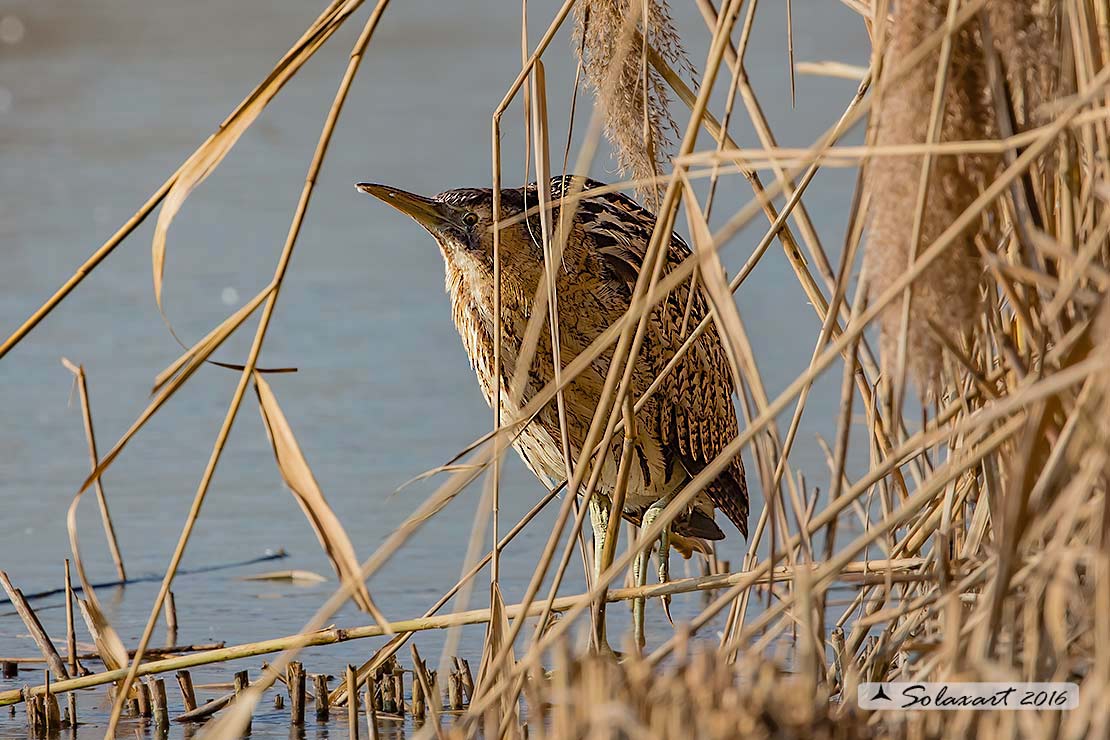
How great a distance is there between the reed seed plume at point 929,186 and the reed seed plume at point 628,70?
20.1 inches

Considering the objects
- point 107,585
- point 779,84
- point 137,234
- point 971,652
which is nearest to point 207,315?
point 137,234

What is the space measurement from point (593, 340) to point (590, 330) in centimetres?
3

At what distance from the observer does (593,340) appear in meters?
3.80

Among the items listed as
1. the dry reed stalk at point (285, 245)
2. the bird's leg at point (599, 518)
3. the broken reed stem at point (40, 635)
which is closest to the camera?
the dry reed stalk at point (285, 245)

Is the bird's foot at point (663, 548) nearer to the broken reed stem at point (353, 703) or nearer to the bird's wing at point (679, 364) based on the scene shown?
the bird's wing at point (679, 364)

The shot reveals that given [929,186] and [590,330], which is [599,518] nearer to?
[590,330]

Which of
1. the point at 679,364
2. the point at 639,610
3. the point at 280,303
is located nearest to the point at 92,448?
the point at 639,610

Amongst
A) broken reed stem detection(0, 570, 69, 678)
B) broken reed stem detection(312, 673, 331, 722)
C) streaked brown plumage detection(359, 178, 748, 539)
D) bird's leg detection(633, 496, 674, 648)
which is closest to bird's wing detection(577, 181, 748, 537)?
streaked brown plumage detection(359, 178, 748, 539)

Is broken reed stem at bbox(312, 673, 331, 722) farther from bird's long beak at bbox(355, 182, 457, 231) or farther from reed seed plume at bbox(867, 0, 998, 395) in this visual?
reed seed plume at bbox(867, 0, 998, 395)

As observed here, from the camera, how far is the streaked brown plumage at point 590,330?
3770 millimetres

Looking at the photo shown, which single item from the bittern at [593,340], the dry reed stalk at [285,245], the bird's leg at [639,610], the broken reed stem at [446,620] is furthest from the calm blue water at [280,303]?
the dry reed stalk at [285,245]

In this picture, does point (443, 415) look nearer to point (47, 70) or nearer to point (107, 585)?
point (107, 585)

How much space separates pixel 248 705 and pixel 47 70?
1026 centimetres

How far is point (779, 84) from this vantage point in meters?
9.57
